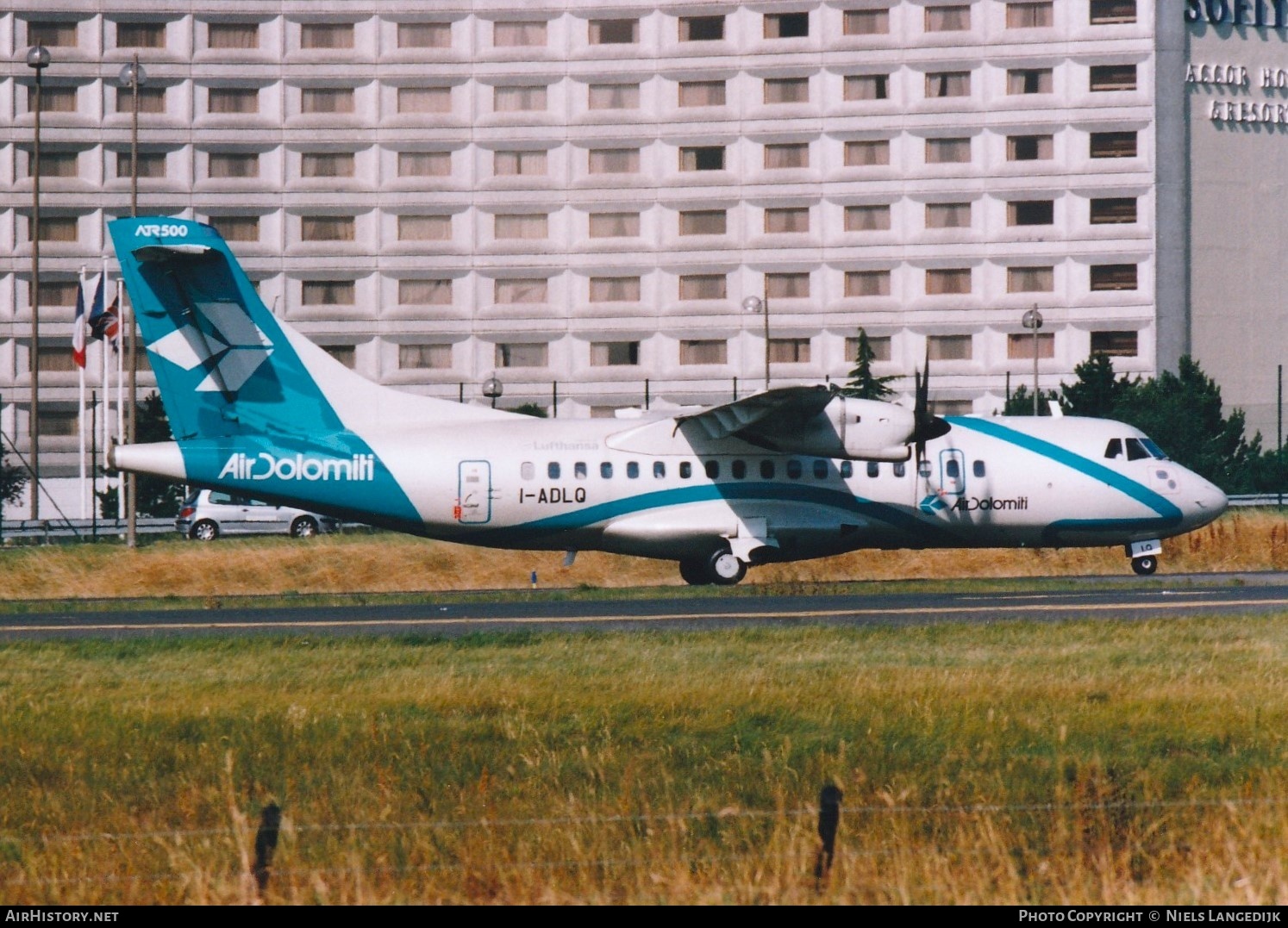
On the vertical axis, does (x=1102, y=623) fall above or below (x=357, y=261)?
below

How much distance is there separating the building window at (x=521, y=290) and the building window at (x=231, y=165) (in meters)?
14.9

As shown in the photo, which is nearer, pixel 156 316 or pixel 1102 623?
pixel 1102 623

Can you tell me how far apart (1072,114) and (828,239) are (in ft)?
47.3

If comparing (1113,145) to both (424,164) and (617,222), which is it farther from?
(424,164)

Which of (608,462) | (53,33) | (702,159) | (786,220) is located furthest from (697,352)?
(608,462)

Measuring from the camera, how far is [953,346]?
282ft

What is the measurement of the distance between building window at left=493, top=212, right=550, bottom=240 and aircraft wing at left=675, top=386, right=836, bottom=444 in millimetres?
54112

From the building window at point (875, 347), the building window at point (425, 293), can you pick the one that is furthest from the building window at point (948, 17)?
the building window at point (425, 293)

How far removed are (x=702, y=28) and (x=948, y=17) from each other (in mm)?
13327

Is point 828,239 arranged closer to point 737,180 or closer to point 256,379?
point 737,180

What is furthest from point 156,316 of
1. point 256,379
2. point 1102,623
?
point 1102,623

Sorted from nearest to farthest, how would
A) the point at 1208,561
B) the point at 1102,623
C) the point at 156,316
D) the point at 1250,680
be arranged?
the point at 1250,680 < the point at 1102,623 < the point at 156,316 < the point at 1208,561

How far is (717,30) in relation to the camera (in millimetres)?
85938

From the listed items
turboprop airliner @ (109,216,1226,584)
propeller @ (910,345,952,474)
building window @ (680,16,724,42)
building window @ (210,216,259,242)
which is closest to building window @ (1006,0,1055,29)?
building window @ (680,16,724,42)
